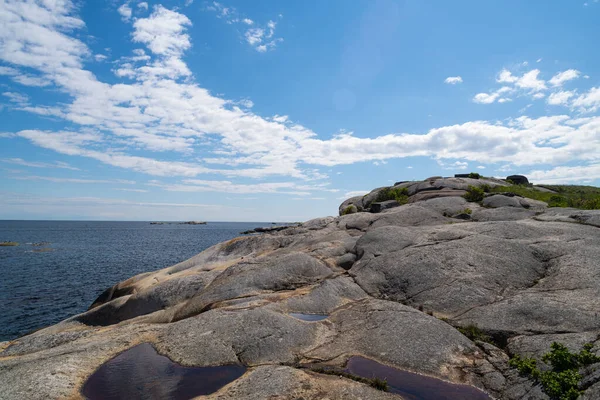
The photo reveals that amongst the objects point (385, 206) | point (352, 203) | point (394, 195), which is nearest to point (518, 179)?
point (394, 195)

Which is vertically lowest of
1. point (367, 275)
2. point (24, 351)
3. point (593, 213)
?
point (24, 351)

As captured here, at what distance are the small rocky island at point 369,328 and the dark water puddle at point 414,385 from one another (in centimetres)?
6

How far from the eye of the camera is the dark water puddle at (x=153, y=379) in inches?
412

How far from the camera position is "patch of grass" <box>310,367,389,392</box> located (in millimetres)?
10064

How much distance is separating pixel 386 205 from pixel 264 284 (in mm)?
23588

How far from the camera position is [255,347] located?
12961 mm

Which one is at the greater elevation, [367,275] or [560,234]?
[560,234]

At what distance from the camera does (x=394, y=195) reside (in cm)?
4406

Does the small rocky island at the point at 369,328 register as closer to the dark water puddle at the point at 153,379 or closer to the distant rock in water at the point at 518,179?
the dark water puddle at the point at 153,379

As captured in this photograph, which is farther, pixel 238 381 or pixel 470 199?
pixel 470 199

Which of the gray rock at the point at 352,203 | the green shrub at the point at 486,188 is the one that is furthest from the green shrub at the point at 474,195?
the gray rock at the point at 352,203

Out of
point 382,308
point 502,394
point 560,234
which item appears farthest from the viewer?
point 560,234

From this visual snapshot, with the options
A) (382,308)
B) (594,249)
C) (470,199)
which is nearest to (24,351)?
(382,308)

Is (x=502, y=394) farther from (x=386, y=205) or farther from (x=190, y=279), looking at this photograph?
(x=386, y=205)
